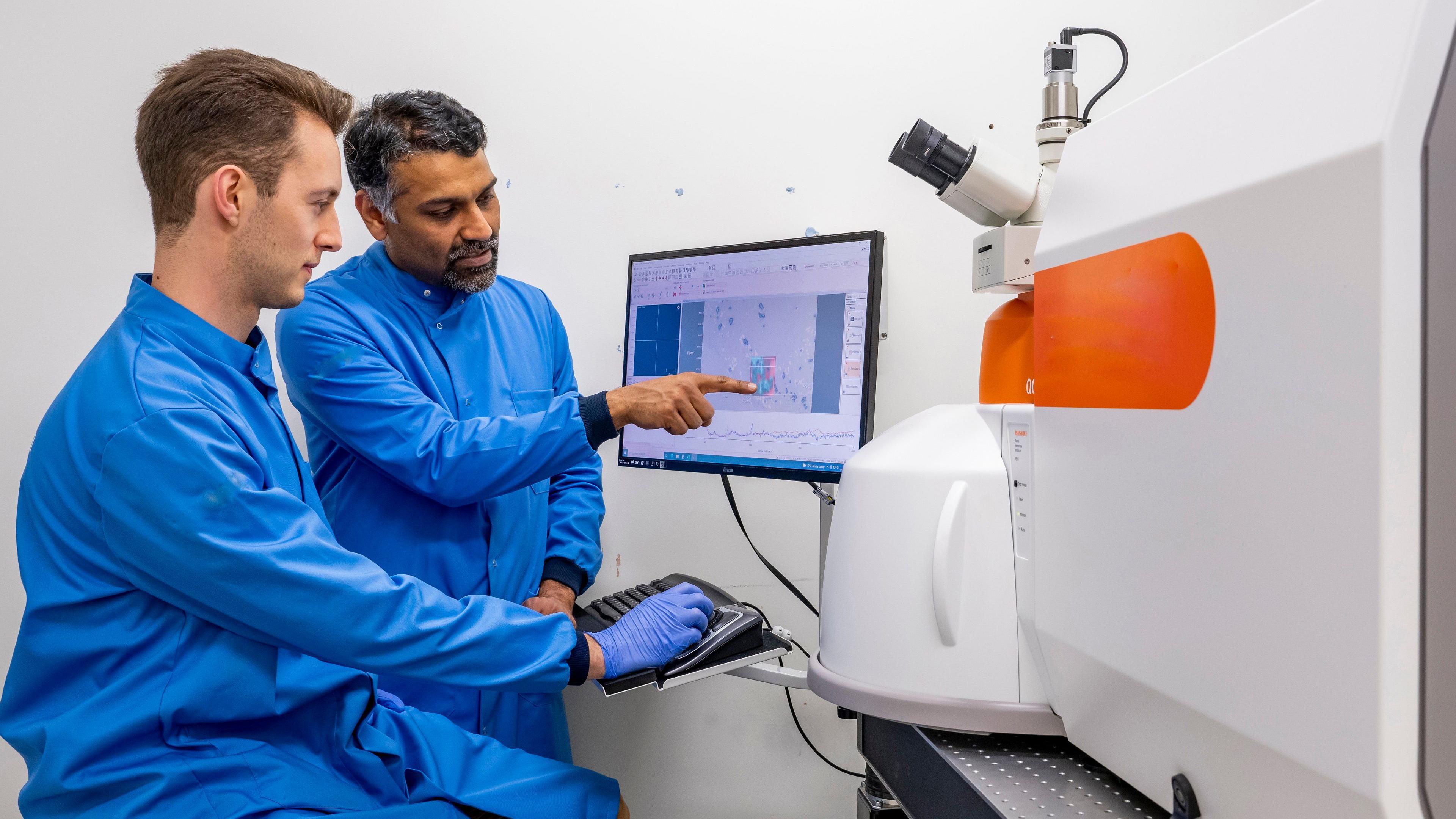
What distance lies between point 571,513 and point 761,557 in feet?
1.35

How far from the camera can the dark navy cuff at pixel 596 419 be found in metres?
1.33

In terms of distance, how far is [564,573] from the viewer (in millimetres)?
1587

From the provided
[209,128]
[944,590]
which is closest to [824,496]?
[944,590]

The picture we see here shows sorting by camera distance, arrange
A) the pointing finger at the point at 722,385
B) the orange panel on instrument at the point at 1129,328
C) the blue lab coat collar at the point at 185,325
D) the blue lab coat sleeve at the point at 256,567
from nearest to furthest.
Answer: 1. the orange panel on instrument at the point at 1129,328
2. the blue lab coat sleeve at the point at 256,567
3. the blue lab coat collar at the point at 185,325
4. the pointing finger at the point at 722,385

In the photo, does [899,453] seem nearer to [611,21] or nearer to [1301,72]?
[1301,72]

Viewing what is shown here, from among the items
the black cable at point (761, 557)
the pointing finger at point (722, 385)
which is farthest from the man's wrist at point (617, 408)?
the black cable at point (761, 557)

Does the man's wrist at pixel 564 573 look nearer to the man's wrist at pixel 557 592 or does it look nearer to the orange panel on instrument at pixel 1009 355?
the man's wrist at pixel 557 592

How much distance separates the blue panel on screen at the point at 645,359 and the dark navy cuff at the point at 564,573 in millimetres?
383

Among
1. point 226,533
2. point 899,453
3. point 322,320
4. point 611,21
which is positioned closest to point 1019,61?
point 611,21

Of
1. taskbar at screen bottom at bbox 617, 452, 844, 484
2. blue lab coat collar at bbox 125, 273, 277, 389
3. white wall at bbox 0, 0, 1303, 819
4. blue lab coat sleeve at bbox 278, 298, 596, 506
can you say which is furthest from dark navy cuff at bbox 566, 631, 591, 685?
white wall at bbox 0, 0, 1303, 819

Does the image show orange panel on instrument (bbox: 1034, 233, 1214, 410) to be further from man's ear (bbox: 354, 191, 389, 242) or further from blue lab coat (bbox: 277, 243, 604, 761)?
man's ear (bbox: 354, 191, 389, 242)

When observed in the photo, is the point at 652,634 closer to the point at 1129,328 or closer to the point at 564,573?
the point at 564,573

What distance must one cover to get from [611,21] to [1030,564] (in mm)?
1595

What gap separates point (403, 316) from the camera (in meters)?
1.53
